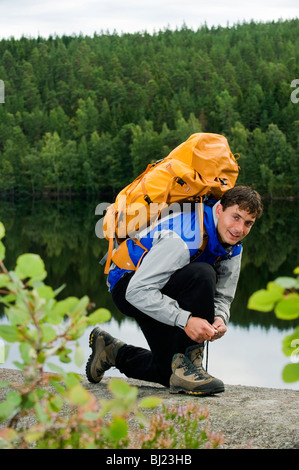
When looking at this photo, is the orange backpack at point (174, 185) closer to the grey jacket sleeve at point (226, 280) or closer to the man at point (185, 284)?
the man at point (185, 284)

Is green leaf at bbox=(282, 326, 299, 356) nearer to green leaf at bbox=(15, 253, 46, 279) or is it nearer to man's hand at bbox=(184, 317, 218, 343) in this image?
green leaf at bbox=(15, 253, 46, 279)

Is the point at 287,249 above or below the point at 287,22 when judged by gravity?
below

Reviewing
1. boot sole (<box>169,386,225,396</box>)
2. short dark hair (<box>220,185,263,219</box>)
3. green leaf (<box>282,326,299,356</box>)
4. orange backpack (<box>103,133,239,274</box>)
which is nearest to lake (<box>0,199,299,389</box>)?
green leaf (<box>282,326,299,356</box>)

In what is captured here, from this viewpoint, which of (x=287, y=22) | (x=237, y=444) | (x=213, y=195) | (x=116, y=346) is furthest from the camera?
(x=287, y=22)

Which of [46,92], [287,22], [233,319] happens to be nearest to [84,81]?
[46,92]

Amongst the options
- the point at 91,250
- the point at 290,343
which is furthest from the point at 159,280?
the point at 91,250

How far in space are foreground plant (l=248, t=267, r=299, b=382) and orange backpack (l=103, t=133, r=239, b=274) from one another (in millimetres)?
2303

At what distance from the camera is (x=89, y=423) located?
66.2 inches

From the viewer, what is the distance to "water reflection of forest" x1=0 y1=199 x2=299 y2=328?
27.0 metres

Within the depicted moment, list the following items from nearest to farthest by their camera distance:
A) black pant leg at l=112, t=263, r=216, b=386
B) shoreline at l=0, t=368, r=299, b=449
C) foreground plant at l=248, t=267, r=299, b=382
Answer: foreground plant at l=248, t=267, r=299, b=382 → shoreline at l=0, t=368, r=299, b=449 → black pant leg at l=112, t=263, r=216, b=386

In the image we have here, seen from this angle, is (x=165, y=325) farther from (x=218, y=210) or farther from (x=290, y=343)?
(x=290, y=343)

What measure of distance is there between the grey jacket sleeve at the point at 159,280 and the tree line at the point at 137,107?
69.8 m

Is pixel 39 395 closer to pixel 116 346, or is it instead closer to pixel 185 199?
pixel 185 199
